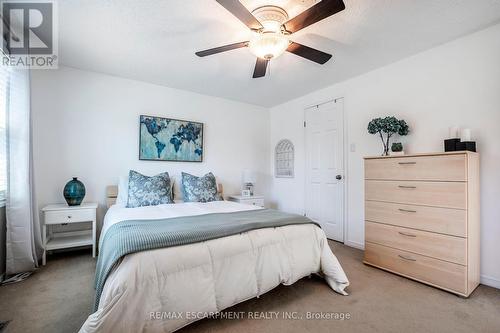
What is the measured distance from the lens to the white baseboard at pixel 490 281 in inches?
79.5

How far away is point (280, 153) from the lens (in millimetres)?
4449

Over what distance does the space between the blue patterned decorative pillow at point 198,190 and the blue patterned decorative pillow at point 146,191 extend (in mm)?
274

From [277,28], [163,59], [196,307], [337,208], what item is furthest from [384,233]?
[163,59]

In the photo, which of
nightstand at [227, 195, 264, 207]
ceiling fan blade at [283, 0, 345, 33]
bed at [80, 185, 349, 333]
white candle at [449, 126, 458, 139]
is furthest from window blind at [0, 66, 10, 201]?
white candle at [449, 126, 458, 139]

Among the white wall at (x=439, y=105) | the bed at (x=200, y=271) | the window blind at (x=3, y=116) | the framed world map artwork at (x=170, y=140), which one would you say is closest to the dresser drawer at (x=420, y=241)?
the white wall at (x=439, y=105)

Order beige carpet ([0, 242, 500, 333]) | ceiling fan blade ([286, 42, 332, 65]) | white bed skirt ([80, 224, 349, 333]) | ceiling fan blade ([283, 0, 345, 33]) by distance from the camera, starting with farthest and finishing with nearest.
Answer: ceiling fan blade ([286, 42, 332, 65]), beige carpet ([0, 242, 500, 333]), ceiling fan blade ([283, 0, 345, 33]), white bed skirt ([80, 224, 349, 333])

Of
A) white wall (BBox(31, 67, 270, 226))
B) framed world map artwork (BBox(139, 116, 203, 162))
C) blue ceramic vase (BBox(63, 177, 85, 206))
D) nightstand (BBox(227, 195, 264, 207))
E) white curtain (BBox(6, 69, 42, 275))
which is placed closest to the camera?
white curtain (BBox(6, 69, 42, 275))

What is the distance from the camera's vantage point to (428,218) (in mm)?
2072

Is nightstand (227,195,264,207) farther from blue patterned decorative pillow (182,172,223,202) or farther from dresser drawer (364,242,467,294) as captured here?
dresser drawer (364,242,467,294)

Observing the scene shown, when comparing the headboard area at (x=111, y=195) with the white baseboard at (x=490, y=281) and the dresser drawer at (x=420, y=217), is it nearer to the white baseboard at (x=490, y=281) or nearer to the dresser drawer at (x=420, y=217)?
the dresser drawer at (x=420, y=217)

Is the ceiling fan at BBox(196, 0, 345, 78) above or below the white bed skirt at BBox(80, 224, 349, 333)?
above

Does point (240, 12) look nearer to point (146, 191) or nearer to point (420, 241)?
point (146, 191)

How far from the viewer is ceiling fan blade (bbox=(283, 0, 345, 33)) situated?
1.39 meters

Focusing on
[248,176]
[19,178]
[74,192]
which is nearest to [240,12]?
[19,178]
